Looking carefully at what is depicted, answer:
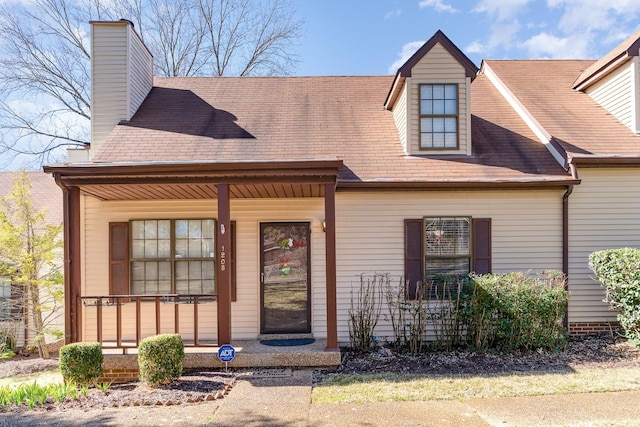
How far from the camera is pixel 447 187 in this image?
7957 mm

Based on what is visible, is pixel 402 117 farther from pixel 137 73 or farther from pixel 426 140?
pixel 137 73

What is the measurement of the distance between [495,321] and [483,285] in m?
0.63

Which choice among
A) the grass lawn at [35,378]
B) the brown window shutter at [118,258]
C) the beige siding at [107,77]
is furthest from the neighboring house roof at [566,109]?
the grass lawn at [35,378]

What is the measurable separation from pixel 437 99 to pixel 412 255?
10.8 feet

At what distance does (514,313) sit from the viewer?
699 cm

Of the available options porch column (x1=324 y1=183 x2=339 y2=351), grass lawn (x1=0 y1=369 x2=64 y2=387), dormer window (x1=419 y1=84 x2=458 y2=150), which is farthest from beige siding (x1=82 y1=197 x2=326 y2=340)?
dormer window (x1=419 y1=84 x2=458 y2=150)

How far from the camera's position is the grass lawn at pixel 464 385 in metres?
5.32

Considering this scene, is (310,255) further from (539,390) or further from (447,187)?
(539,390)

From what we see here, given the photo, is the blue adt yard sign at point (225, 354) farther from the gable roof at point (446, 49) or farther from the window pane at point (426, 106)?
the gable roof at point (446, 49)

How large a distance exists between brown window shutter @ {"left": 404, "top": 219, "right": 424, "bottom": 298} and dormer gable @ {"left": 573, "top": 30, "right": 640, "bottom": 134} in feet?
16.9

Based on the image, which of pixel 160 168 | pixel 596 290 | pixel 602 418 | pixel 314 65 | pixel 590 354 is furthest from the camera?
pixel 314 65

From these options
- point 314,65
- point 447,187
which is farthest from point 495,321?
point 314,65

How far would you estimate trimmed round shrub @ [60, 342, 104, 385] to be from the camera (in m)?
6.06

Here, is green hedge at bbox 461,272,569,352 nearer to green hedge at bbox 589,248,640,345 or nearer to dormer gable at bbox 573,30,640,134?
green hedge at bbox 589,248,640,345
